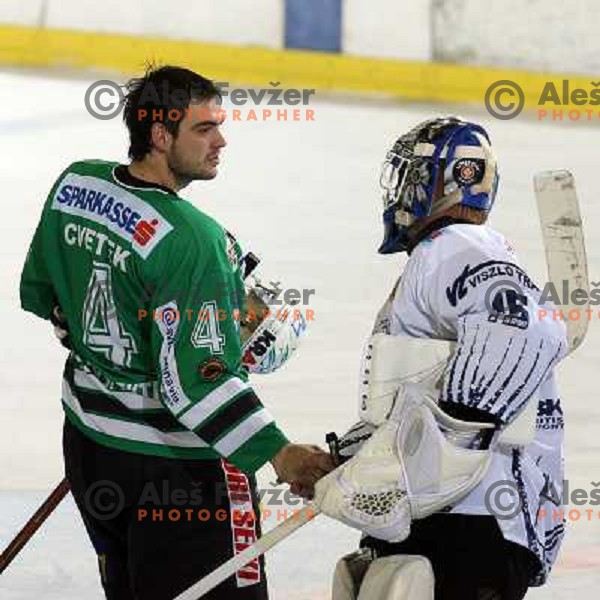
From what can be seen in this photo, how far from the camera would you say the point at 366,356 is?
3225mm

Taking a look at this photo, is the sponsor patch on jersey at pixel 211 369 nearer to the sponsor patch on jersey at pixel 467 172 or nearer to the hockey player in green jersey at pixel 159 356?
the hockey player in green jersey at pixel 159 356

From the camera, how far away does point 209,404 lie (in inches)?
134

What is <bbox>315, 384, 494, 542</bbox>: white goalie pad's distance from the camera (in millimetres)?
3014

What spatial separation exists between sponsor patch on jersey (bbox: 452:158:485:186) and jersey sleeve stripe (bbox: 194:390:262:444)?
523 mm

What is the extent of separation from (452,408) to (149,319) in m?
0.67

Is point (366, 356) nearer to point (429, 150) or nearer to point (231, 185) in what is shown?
point (429, 150)

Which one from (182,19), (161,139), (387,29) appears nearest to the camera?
(161,139)

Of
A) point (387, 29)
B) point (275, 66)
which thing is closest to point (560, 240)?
point (387, 29)

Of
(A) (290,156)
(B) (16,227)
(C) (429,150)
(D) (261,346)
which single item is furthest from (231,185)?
(C) (429,150)

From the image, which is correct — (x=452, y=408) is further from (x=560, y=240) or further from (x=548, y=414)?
(x=560, y=240)

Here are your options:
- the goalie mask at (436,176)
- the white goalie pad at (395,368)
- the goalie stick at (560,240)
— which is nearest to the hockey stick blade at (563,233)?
the goalie stick at (560,240)

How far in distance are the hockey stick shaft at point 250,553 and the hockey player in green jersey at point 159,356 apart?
0.33 ft

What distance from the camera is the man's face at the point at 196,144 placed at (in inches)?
141

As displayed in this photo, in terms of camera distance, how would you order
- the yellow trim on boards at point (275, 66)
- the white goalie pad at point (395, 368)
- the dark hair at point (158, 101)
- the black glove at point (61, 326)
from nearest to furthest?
the white goalie pad at point (395, 368) < the dark hair at point (158, 101) < the black glove at point (61, 326) < the yellow trim on boards at point (275, 66)
